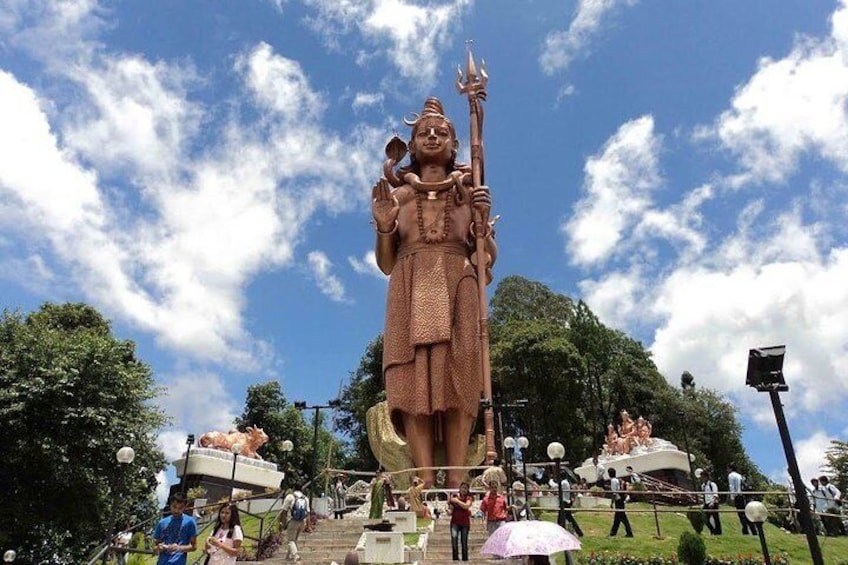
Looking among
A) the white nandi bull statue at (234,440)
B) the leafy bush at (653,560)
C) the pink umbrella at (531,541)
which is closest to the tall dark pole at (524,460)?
the leafy bush at (653,560)

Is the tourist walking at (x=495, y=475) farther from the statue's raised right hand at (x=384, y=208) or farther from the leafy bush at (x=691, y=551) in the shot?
the statue's raised right hand at (x=384, y=208)

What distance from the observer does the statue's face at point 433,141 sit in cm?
1709

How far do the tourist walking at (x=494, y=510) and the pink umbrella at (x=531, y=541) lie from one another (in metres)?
3.02

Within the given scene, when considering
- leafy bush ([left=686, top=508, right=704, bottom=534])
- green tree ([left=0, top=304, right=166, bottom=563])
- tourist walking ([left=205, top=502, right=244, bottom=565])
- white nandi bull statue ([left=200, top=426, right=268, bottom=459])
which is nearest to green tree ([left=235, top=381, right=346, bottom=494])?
white nandi bull statue ([left=200, top=426, right=268, bottom=459])

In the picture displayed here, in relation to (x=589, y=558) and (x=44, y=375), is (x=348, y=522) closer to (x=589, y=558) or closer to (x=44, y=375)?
(x=589, y=558)

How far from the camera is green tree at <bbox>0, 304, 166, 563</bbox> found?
17.9m

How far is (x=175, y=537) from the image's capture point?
6.69 meters

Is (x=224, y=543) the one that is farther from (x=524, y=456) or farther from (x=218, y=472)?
(x=218, y=472)

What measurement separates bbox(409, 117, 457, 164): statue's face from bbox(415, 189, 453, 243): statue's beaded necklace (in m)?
1.10

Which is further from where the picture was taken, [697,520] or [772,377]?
[697,520]

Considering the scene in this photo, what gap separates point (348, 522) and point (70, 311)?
2222 cm

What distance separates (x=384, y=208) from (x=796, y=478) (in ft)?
36.8

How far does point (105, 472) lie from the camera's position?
19000 millimetres

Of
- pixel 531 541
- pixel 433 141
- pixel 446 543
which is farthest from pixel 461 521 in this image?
pixel 433 141
